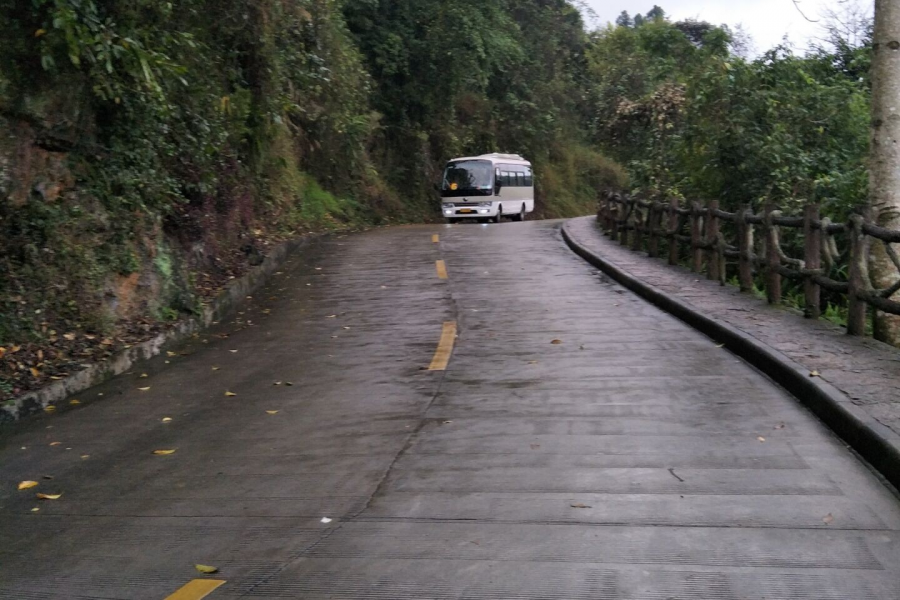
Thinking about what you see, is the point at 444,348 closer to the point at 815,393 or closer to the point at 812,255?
the point at 812,255

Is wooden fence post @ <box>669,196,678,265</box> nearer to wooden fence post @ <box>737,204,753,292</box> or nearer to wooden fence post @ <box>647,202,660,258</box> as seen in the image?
wooden fence post @ <box>647,202,660,258</box>

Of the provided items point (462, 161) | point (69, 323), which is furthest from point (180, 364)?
point (462, 161)

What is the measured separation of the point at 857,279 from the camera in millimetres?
9500

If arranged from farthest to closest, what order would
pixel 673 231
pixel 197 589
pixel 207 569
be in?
pixel 673 231 → pixel 207 569 → pixel 197 589

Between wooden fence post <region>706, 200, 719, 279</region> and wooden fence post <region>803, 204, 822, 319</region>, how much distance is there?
3639mm

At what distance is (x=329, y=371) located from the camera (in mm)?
9453

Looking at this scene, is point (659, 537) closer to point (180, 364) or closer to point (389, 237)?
point (180, 364)

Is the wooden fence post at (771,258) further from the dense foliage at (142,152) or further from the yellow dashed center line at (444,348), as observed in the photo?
the dense foliage at (142,152)

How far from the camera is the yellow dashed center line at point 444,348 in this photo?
373 inches

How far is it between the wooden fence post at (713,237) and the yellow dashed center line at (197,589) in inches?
439

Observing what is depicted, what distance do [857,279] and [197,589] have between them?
726cm

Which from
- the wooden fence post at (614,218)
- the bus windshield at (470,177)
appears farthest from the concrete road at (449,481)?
the bus windshield at (470,177)

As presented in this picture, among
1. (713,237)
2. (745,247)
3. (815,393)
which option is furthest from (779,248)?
(815,393)

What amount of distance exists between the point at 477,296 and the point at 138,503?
28.7 ft
